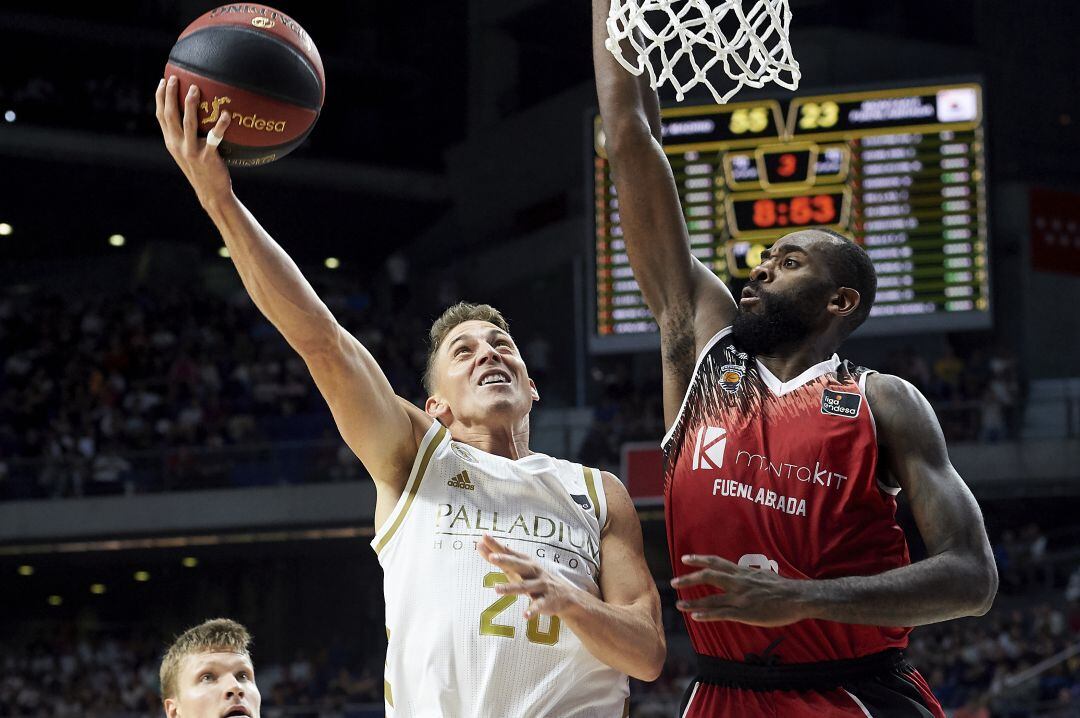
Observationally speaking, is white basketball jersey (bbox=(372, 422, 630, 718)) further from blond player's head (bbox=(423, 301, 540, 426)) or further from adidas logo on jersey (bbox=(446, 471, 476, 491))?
blond player's head (bbox=(423, 301, 540, 426))

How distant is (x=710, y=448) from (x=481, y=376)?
695mm

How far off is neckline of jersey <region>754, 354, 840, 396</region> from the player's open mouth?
692 millimetres

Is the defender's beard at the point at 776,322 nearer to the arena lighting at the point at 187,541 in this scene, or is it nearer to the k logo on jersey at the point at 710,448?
the k logo on jersey at the point at 710,448

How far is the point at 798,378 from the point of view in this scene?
10.8 feet

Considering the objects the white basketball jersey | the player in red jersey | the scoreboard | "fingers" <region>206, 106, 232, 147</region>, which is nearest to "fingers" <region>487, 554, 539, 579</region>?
the player in red jersey

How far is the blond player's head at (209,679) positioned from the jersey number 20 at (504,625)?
2.55ft

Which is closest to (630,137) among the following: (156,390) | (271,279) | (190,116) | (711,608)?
(271,279)

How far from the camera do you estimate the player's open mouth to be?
367 centimetres

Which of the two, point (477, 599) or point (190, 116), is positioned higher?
point (190, 116)

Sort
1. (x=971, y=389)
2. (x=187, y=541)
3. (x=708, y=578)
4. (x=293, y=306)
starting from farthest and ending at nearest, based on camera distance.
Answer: (x=187, y=541) < (x=971, y=389) < (x=293, y=306) < (x=708, y=578)

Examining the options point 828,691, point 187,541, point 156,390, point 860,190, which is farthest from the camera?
point 156,390

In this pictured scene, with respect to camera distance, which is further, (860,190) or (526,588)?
(860,190)

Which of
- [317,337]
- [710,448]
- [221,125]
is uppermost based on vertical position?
[221,125]

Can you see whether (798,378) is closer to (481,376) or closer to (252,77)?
(481,376)
